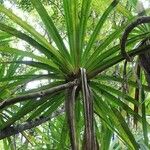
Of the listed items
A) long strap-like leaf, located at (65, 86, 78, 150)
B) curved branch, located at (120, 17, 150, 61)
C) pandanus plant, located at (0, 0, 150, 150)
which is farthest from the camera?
pandanus plant, located at (0, 0, 150, 150)

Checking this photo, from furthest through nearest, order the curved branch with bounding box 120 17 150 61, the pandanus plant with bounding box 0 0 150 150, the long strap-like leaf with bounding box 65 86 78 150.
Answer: the pandanus plant with bounding box 0 0 150 150 → the long strap-like leaf with bounding box 65 86 78 150 → the curved branch with bounding box 120 17 150 61

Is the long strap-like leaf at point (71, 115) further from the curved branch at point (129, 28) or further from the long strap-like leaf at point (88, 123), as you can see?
the curved branch at point (129, 28)

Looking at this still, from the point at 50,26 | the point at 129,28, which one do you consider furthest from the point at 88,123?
the point at 50,26

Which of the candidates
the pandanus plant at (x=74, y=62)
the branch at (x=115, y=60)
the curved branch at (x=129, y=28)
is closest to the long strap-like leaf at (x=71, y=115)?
the pandanus plant at (x=74, y=62)

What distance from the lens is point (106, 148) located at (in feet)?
8.68

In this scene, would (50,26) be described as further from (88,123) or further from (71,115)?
(88,123)

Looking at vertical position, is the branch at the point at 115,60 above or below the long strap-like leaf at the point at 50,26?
below

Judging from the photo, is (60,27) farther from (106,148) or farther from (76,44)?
(76,44)

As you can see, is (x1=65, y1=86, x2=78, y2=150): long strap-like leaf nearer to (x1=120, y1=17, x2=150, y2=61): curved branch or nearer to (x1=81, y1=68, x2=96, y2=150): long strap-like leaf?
(x1=81, y1=68, x2=96, y2=150): long strap-like leaf

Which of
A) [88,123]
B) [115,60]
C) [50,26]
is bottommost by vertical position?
[88,123]

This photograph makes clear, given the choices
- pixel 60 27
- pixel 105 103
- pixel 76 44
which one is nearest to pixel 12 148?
pixel 105 103

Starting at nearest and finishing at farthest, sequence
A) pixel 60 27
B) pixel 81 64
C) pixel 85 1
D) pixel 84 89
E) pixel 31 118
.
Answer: pixel 84 89 → pixel 85 1 → pixel 81 64 → pixel 31 118 → pixel 60 27

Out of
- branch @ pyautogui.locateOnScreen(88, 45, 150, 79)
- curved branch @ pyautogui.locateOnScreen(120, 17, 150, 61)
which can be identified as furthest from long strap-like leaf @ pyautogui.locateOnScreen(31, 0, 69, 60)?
curved branch @ pyautogui.locateOnScreen(120, 17, 150, 61)

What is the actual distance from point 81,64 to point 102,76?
229 mm
